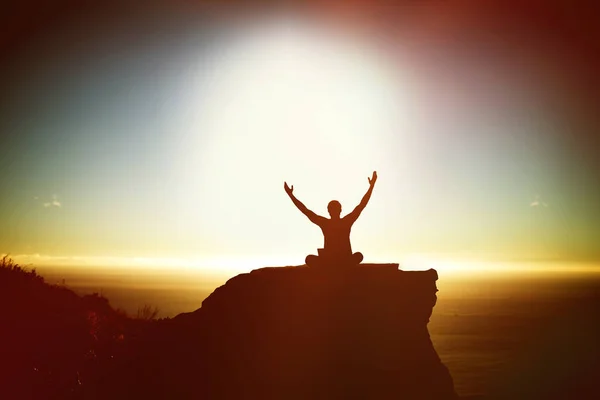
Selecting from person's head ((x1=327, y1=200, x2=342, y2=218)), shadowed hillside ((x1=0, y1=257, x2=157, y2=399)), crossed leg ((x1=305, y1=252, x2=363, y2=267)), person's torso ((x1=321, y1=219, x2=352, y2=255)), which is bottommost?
shadowed hillside ((x1=0, y1=257, x2=157, y2=399))

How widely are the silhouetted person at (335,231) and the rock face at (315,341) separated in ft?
1.31

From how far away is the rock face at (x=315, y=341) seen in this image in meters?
15.8

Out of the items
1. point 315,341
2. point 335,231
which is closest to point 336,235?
point 335,231

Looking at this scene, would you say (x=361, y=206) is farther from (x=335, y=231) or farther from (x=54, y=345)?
(x=54, y=345)

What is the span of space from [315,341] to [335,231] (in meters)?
3.25

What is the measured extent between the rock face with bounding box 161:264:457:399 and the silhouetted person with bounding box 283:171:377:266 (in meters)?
0.40

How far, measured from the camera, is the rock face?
15.8 meters

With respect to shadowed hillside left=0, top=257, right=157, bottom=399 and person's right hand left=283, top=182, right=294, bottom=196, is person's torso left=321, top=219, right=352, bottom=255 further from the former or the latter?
shadowed hillside left=0, top=257, right=157, bottom=399

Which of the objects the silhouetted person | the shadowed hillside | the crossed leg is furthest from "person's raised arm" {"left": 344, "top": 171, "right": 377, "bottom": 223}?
the shadowed hillside

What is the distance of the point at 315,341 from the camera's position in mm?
16062

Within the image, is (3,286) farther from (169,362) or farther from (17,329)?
(169,362)

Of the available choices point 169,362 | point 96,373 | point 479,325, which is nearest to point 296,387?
point 169,362

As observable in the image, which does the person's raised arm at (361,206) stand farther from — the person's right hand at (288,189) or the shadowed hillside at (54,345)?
the shadowed hillside at (54,345)

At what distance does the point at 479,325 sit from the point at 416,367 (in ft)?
637
